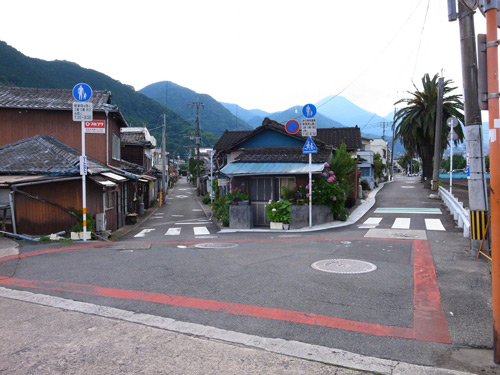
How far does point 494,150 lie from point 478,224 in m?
5.58

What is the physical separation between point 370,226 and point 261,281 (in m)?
9.28

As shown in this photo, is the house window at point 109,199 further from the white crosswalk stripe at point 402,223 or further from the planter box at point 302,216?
the white crosswalk stripe at point 402,223

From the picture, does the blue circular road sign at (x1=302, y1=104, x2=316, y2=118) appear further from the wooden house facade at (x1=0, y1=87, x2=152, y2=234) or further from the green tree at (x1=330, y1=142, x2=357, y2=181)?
the wooden house facade at (x1=0, y1=87, x2=152, y2=234)

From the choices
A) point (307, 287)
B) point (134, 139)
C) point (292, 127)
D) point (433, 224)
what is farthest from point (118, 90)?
point (307, 287)

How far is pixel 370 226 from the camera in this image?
15.3 metres

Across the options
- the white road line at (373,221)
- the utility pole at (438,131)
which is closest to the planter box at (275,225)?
the white road line at (373,221)

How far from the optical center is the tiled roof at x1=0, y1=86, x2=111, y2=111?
1806cm

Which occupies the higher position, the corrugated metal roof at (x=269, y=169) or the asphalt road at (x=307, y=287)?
the corrugated metal roof at (x=269, y=169)

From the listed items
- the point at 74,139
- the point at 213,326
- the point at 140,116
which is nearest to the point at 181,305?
the point at 213,326

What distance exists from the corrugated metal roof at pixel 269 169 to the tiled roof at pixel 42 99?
7118mm

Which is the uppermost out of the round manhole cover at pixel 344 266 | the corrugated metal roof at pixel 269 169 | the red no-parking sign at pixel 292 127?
the red no-parking sign at pixel 292 127

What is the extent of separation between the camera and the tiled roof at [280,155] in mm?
17875

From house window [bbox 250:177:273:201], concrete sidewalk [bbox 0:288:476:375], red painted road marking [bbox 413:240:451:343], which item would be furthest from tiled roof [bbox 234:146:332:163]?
concrete sidewalk [bbox 0:288:476:375]

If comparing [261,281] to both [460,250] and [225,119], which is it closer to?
[460,250]
